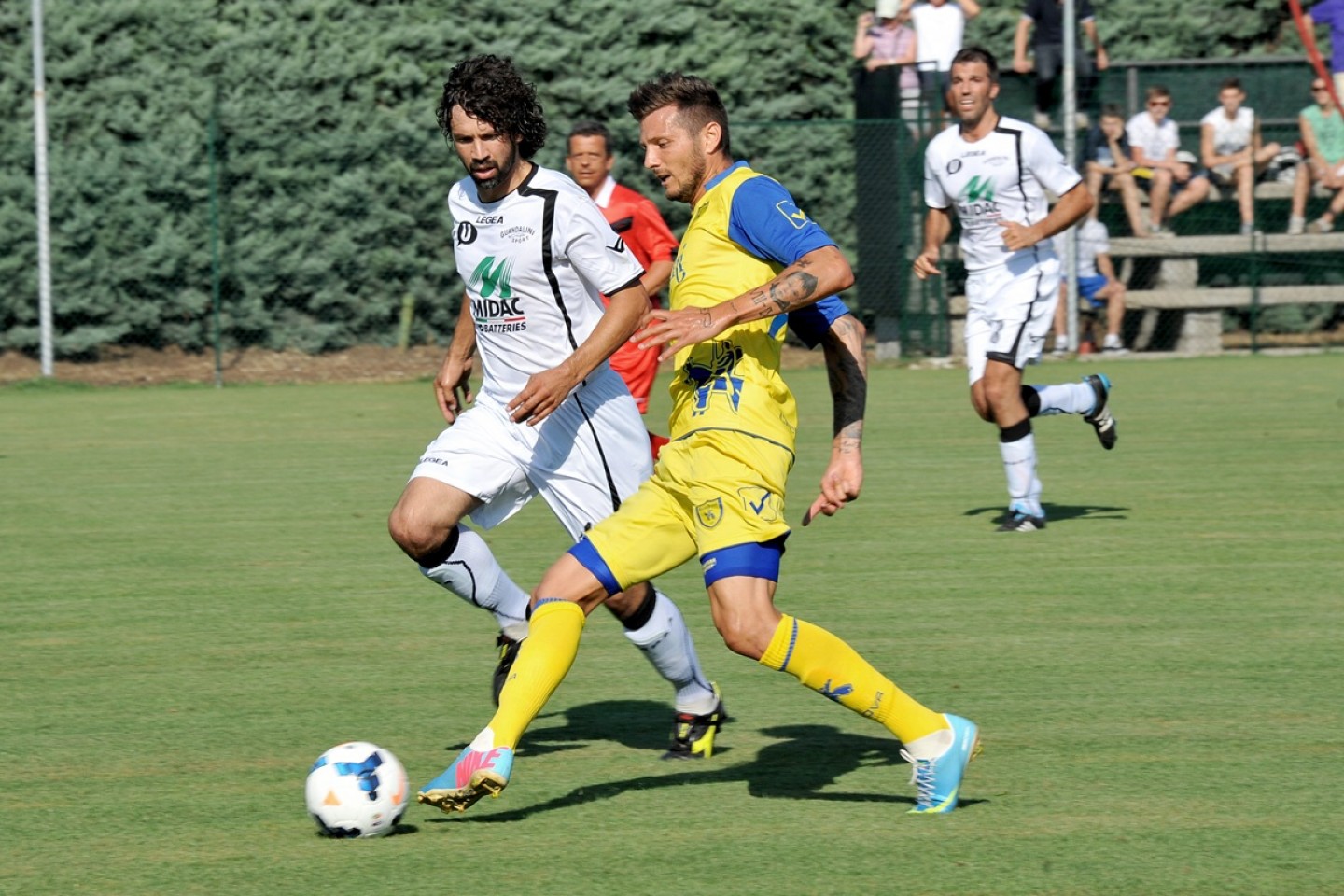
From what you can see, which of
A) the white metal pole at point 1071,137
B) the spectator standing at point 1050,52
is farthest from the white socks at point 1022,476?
the spectator standing at point 1050,52

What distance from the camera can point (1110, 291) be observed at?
61.0 feet

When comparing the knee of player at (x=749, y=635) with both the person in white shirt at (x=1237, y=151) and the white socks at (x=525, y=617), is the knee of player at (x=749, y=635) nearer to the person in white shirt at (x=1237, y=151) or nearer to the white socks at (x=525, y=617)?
the white socks at (x=525, y=617)

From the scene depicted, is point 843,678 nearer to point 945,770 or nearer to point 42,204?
point 945,770

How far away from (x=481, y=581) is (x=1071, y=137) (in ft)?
44.6

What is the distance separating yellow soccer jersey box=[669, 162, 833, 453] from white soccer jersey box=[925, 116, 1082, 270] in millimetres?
4784

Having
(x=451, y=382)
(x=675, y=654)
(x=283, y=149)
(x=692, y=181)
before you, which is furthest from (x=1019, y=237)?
(x=283, y=149)

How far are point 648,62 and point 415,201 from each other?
2.95m

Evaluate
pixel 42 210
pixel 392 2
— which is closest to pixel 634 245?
pixel 42 210

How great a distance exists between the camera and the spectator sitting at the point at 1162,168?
1878cm

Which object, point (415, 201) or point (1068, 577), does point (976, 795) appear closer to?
point (1068, 577)

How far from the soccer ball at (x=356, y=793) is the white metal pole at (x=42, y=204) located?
13.8 meters

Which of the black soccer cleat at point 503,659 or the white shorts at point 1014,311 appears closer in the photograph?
the black soccer cleat at point 503,659

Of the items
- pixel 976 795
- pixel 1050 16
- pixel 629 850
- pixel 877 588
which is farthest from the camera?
pixel 1050 16

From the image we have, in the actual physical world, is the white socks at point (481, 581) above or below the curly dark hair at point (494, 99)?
below
